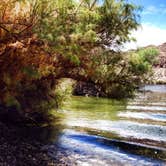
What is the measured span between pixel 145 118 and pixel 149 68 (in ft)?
50.0

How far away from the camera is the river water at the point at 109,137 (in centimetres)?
1886

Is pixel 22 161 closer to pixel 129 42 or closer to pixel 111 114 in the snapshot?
pixel 129 42

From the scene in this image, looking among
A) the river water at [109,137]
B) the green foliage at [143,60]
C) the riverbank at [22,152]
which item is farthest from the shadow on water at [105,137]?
the green foliage at [143,60]

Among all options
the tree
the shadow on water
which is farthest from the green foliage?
the shadow on water

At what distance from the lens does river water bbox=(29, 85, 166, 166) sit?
61.9 feet

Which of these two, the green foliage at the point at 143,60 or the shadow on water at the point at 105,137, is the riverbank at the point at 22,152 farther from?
the green foliage at the point at 143,60

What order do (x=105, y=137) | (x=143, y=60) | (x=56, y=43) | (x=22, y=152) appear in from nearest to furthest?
(x=56, y=43) → (x=22, y=152) → (x=143, y=60) → (x=105, y=137)

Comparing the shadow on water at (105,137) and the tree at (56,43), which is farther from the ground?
the tree at (56,43)

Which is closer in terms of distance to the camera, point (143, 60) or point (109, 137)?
point (143, 60)

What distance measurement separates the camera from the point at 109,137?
80.4ft

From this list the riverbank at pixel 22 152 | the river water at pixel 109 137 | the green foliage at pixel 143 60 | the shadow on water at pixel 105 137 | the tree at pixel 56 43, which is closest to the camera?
the tree at pixel 56 43

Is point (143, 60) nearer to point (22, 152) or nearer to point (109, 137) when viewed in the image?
point (109, 137)

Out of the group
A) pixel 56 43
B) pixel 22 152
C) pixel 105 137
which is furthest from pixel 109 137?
pixel 56 43

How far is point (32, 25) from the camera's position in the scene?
A: 50.9 ft
